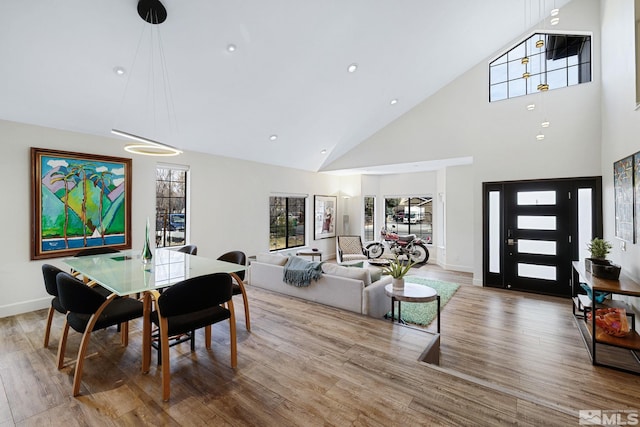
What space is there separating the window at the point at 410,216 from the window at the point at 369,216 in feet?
1.32

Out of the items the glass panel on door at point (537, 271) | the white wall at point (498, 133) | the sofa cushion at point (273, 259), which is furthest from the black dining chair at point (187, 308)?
the glass panel on door at point (537, 271)

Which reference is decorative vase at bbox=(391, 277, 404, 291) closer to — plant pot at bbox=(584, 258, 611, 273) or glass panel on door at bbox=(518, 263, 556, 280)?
plant pot at bbox=(584, 258, 611, 273)

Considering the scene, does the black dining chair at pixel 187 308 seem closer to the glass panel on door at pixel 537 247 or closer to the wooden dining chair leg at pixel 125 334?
the wooden dining chair leg at pixel 125 334

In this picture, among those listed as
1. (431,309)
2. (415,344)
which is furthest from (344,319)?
(431,309)

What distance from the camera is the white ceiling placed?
2891 millimetres

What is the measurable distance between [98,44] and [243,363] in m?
3.59

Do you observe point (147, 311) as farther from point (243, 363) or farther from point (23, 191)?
point (23, 191)

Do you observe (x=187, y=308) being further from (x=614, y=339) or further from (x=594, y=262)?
(x=594, y=262)

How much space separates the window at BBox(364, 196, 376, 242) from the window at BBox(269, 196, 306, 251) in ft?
6.79

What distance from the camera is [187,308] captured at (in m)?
2.16

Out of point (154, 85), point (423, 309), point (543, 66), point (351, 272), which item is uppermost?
point (543, 66)

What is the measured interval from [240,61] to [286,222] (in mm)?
4517

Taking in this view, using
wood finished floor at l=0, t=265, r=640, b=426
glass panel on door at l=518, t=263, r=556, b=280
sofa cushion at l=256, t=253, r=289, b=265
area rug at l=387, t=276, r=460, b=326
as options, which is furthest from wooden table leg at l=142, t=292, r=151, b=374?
glass panel on door at l=518, t=263, r=556, b=280

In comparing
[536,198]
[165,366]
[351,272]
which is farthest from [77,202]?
[536,198]
